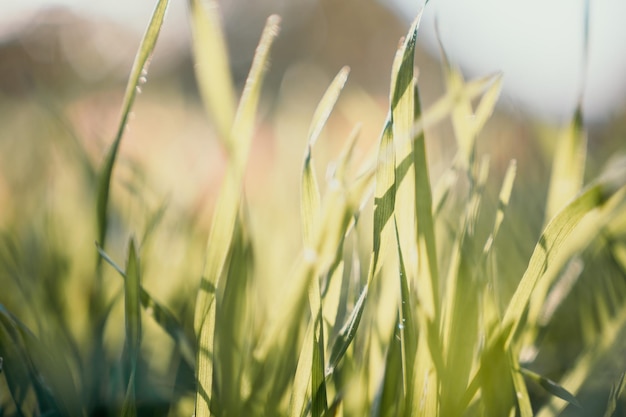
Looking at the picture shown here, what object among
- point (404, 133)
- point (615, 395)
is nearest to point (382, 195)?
point (404, 133)

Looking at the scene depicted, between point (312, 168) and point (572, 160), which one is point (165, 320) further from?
point (572, 160)

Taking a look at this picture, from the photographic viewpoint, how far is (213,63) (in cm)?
30

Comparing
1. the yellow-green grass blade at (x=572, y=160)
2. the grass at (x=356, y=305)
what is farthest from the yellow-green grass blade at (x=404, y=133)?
the yellow-green grass blade at (x=572, y=160)

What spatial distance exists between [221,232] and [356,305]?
0.23 ft

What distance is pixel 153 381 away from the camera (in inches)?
13.7

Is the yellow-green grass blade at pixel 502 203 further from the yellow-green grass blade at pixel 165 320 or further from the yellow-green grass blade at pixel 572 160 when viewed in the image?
the yellow-green grass blade at pixel 165 320

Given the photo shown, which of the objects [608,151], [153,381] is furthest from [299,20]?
[153,381]

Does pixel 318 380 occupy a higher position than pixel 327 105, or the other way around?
pixel 327 105

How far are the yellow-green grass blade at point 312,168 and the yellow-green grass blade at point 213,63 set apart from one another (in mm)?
49

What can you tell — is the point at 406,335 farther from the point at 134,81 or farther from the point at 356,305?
the point at 134,81

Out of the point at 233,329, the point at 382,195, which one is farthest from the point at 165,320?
the point at 382,195

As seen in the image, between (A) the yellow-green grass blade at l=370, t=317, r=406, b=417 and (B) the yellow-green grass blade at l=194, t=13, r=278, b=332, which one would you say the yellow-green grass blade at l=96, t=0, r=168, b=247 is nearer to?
(B) the yellow-green grass blade at l=194, t=13, r=278, b=332

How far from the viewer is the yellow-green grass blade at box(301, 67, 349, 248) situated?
25 centimetres

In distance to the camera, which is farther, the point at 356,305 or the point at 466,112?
the point at 466,112
